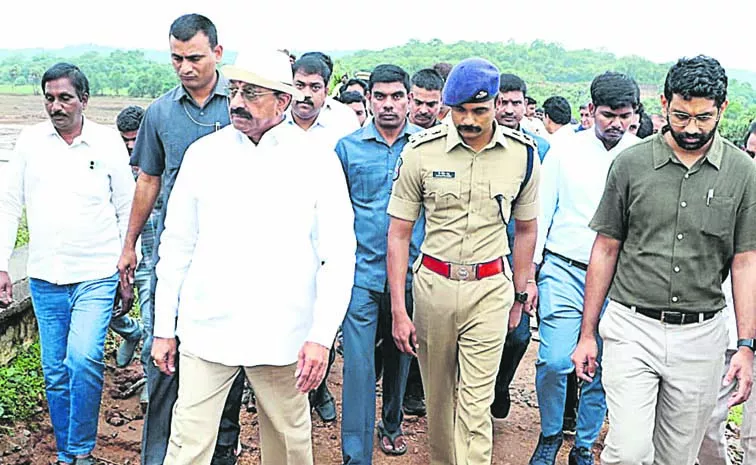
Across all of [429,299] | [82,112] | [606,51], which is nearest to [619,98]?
[429,299]

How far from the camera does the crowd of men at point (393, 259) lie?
10.9 ft

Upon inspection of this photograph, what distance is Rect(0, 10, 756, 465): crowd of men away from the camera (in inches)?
131

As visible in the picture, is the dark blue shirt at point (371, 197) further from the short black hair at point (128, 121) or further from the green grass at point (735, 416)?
the green grass at point (735, 416)

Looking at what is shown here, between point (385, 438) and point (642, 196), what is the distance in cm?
223

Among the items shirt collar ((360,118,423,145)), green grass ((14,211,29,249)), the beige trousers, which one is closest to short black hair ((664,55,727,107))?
the beige trousers

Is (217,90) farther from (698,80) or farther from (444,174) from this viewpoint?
(698,80)

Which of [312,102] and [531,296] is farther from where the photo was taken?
[312,102]

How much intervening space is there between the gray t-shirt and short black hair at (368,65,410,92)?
2.97ft

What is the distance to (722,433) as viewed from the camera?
163 inches

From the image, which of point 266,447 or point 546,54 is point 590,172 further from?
point 546,54

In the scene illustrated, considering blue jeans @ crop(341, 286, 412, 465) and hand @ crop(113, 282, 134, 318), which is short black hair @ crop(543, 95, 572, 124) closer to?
blue jeans @ crop(341, 286, 412, 465)

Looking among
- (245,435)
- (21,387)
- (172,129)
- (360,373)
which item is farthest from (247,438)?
(172,129)

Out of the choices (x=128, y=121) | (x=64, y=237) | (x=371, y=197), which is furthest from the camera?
(x=128, y=121)

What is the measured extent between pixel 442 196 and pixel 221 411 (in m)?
1.43
